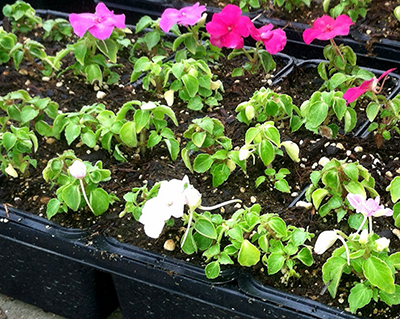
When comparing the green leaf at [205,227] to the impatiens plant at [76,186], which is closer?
the green leaf at [205,227]

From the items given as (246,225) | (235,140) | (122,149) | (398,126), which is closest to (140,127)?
(122,149)

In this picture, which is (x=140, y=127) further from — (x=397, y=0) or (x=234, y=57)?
(x=397, y=0)

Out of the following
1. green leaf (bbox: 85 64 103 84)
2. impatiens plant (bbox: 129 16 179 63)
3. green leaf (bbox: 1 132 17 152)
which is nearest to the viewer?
green leaf (bbox: 1 132 17 152)

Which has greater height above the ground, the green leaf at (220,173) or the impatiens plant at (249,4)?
the impatiens plant at (249,4)

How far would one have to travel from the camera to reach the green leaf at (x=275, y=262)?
1.31 metres

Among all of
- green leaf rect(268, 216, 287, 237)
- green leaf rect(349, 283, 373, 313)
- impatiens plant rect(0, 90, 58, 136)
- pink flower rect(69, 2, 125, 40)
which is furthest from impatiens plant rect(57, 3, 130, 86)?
green leaf rect(349, 283, 373, 313)

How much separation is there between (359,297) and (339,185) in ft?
1.00

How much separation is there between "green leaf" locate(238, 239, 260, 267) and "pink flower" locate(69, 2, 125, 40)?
2.95ft

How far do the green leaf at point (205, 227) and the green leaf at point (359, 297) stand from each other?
32 centimetres

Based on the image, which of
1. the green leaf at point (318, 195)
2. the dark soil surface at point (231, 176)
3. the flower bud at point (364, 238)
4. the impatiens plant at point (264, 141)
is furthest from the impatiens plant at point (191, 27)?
the flower bud at point (364, 238)

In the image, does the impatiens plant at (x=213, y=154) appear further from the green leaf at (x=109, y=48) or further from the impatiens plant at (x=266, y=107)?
the green leaf at (x=109, y=48)

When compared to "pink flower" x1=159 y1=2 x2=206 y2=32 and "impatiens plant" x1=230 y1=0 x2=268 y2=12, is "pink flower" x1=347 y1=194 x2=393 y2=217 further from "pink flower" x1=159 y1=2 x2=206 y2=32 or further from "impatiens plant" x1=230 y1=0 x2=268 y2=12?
"impatiens plant" x1=230 y1=0 x2=268 y2=12

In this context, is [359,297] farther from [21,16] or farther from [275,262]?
[21,16]

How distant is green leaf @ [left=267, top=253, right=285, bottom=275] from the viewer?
131 centimetres
